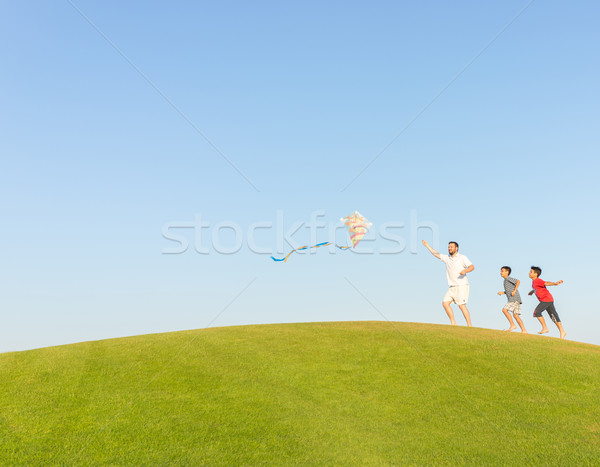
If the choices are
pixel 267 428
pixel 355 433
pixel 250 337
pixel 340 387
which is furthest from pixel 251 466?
pixel 250 337

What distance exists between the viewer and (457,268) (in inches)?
790

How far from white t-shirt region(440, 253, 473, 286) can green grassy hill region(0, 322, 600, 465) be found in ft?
9.91

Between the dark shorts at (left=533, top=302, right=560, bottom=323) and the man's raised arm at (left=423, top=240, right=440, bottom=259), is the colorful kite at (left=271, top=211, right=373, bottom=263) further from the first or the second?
the dark shorts at (left=533, top=302, right=560, bottom=323)

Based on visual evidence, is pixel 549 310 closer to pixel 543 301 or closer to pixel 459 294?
pixel 543 301

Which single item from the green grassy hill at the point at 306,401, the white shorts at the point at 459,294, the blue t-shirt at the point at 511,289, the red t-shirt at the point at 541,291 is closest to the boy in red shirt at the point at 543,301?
the red t-shirt at the point at 541,291

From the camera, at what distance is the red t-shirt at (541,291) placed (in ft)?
63.4

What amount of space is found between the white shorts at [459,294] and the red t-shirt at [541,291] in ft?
9.17

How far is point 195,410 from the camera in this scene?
11.5m

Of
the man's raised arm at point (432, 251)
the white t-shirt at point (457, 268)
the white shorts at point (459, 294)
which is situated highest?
the man's raised arm at point (432, 251)

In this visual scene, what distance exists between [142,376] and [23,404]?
310cm

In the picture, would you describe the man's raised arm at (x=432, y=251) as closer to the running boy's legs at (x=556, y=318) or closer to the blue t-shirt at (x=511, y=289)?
the blue t-shirt at (x=511, y=289)

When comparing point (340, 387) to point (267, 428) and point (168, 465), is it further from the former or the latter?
point (168, 465)

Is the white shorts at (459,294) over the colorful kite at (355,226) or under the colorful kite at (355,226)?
under

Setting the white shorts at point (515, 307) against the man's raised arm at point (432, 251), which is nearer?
the white shorts at point (515, 307)
